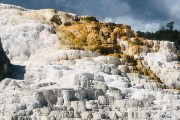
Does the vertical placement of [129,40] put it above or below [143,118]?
above

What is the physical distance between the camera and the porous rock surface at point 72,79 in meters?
30.5

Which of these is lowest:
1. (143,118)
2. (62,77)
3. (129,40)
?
(143,118)

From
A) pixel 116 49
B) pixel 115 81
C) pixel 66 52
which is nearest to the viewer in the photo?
pixel 115 81

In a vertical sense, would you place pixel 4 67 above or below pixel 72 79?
above

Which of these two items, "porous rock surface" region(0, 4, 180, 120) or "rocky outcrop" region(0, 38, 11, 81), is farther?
"rocky outcrop" region(0, 38, 11, 81)

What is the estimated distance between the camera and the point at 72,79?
114 ft

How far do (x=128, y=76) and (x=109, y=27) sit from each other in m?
7.66

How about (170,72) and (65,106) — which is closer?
(65,106)

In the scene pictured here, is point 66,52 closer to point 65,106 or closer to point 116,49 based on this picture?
point 116,49

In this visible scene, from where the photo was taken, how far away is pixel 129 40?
44969 mm

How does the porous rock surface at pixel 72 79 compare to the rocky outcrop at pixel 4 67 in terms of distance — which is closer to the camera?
the porous rock surface at pixel 72 79

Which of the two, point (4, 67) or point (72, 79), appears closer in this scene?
point (72, 79)

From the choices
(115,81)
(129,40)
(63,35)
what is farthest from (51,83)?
(129,40)

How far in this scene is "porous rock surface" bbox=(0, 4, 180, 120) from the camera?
1200 inches
